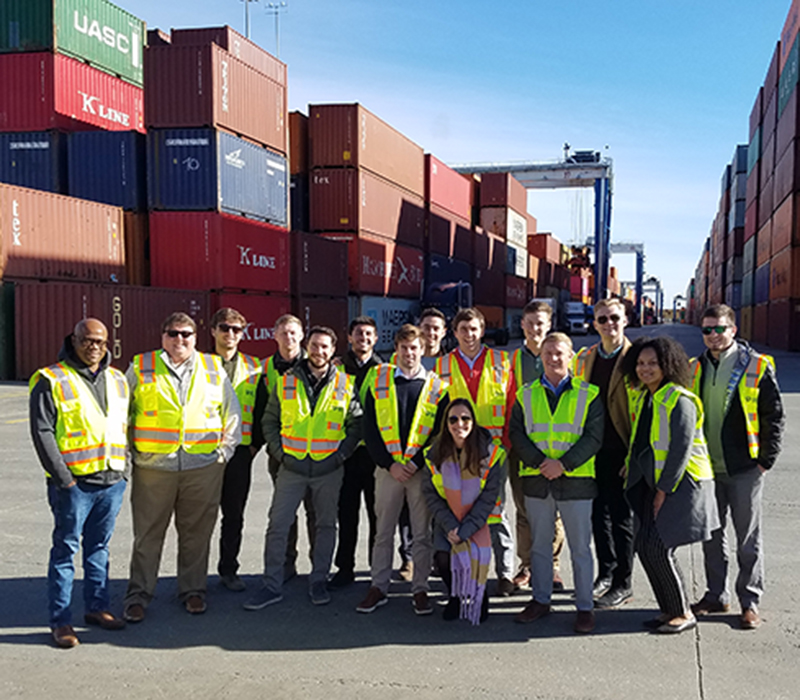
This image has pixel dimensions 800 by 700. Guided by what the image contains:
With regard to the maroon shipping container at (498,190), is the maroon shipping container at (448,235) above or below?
below

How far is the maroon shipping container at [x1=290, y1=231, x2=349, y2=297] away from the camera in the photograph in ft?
74.9

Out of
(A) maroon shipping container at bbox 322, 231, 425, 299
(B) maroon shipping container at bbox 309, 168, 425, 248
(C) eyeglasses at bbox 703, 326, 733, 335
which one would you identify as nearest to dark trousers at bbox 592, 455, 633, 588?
(C) eyeglasses at bbox 703, 326, 733, 335

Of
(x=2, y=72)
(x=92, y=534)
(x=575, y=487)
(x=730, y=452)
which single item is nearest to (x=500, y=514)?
(x=575, y=487)

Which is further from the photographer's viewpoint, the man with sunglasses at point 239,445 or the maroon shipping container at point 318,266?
the maroon shipping container at point 318,266

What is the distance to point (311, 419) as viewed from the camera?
487 centimetres

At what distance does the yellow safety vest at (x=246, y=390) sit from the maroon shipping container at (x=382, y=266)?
21.0 metres

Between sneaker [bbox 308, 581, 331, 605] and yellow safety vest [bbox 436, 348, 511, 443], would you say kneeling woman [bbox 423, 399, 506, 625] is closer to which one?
yellow safety vest [bbox 436, 348, 511, 443]

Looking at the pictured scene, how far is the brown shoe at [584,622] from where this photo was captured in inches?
170

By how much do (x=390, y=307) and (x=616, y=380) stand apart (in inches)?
960

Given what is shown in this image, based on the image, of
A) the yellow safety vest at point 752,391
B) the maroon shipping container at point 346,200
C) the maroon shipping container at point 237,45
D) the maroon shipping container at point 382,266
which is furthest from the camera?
the maroon shipping container at point 382,266

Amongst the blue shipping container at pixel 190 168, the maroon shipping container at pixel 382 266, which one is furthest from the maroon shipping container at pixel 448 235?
the blue shipping container at pixel 190 168

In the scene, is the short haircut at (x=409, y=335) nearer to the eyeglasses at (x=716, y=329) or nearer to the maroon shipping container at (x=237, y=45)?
the eyeglasses at (x=716, y=329)

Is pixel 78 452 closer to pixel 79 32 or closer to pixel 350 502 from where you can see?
pixel 350 502

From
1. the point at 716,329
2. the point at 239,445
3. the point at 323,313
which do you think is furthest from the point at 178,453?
the point at 323,313
